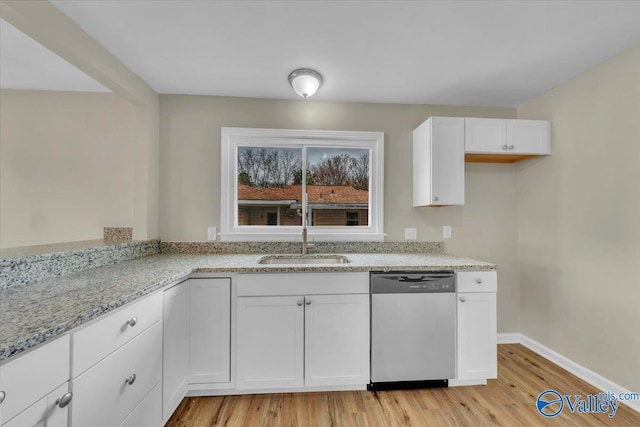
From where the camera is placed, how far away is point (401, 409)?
5.81 ft

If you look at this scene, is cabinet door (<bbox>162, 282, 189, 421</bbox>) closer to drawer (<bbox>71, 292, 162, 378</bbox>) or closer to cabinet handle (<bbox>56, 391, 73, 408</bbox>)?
drawer (<bbox>71, 292, 162, 378</bbox>)

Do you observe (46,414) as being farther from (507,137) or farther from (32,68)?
(507,137)

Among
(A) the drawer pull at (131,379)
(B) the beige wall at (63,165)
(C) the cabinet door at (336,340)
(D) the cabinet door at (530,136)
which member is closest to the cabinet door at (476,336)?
(C) the cabinet door at (336,340)

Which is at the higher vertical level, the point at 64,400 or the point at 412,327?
the point at 64,400

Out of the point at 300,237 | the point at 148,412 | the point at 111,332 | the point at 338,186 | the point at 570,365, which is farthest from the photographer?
the point at 338,186

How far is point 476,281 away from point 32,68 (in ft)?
11.7

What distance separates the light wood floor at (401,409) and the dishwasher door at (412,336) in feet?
0.47

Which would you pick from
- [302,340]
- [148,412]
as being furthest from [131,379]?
[302,340]

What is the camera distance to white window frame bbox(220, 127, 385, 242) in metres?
2.48

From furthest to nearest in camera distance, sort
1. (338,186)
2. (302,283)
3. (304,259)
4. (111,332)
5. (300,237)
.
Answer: (338,186)
(300,237)
(304,259)
(302,283)
(111,332)

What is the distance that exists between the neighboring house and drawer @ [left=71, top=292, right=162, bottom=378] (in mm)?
1214

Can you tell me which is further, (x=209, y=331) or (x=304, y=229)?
(x=304, y=229)

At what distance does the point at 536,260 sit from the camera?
2498 millimetres

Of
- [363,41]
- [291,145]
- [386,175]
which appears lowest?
[386,175]
